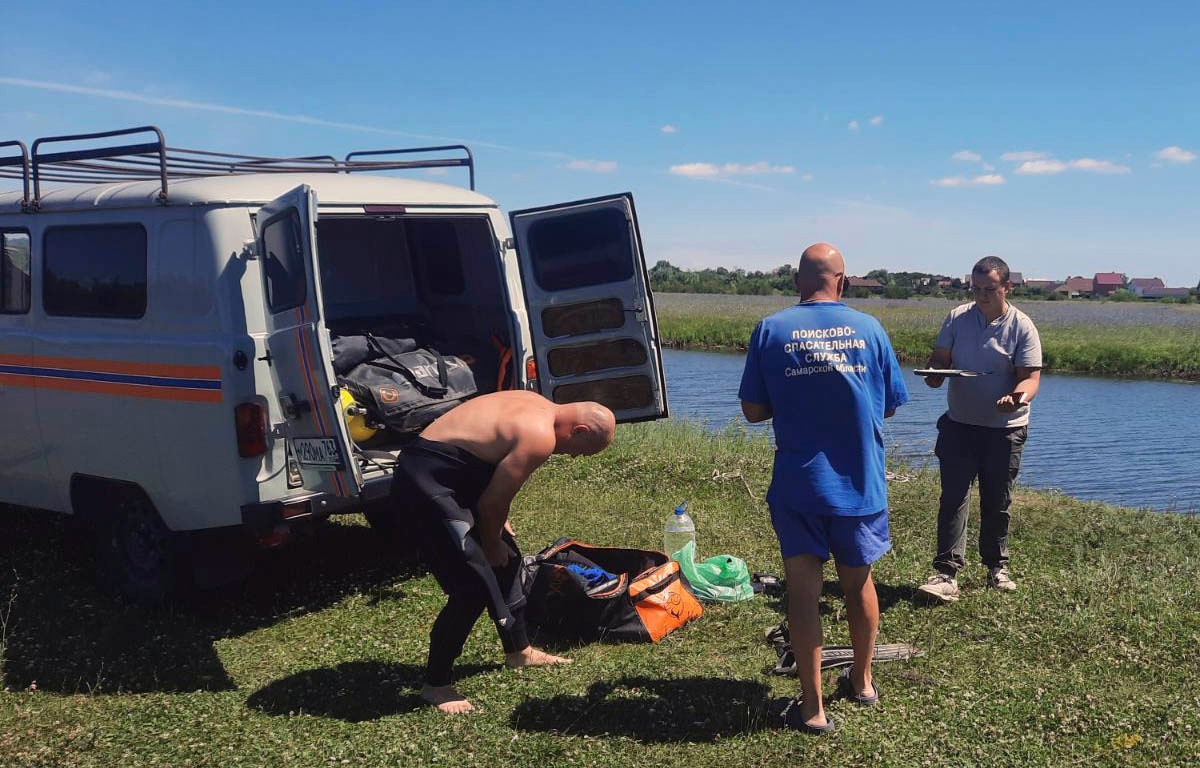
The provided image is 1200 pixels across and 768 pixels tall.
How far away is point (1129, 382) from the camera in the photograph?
99.6 ft

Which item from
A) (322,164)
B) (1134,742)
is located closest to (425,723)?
(1134,742)

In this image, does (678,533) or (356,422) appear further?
(678,533)

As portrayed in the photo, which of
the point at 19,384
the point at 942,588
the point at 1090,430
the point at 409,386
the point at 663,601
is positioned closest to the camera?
the point at 663,601

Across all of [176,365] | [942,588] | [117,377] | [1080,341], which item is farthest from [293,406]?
[1080,341]

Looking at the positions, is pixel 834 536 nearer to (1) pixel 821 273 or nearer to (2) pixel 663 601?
(1) pixel 821 273

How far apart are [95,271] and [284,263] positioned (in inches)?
58.9

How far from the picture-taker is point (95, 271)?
20.0 feet

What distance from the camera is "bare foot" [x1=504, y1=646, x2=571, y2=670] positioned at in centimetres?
501

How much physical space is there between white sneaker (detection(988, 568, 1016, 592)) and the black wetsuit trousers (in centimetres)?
323

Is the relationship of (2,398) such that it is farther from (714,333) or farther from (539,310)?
(714,333)

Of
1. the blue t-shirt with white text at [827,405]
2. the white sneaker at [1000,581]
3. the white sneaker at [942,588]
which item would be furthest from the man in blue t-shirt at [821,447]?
the white sneaker at [1000,581]

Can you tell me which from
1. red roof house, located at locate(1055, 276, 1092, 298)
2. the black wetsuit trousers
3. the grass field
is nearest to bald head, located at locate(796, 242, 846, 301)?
the black wetsuit trousers

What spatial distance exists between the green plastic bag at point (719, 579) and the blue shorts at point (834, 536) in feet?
6.24

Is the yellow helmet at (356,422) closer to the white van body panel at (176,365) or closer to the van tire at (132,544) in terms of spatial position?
the white van body panel at (176,365)
